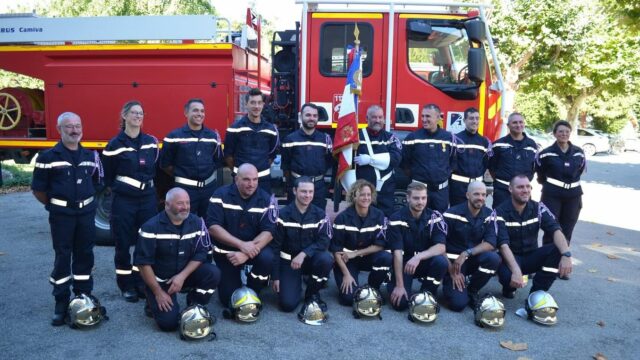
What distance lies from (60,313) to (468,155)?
4.02 metres

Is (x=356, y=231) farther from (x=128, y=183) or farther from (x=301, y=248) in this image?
(x=128, y=183)

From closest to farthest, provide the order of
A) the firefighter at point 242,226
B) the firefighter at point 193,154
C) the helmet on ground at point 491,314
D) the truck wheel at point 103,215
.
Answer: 1. the helmet on ground at point 491,314
2. the firefighter at point 242,226
3. the firefighter at point 193,154
4. the truck wheel at point 103,215

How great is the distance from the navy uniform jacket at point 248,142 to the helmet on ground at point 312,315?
163 cm

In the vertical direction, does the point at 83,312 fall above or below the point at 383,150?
below

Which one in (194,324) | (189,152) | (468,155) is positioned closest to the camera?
(194,324)

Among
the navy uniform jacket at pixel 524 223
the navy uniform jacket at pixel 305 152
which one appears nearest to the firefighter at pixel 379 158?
the navy uniform jacket at pixel 305 152

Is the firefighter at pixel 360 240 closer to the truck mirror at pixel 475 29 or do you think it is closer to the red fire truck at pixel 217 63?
the red fire truck at pixel 217 63

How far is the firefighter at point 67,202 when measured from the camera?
4145mm

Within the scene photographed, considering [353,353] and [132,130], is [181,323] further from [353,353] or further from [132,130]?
[132,130]

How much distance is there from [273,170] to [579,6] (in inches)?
529

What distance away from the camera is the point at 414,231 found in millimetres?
4875

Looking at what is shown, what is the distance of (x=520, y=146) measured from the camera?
5.71 meters

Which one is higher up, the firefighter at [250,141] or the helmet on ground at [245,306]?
the firefighter at [250,141]

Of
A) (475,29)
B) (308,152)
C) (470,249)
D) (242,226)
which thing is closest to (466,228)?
(470,249)
